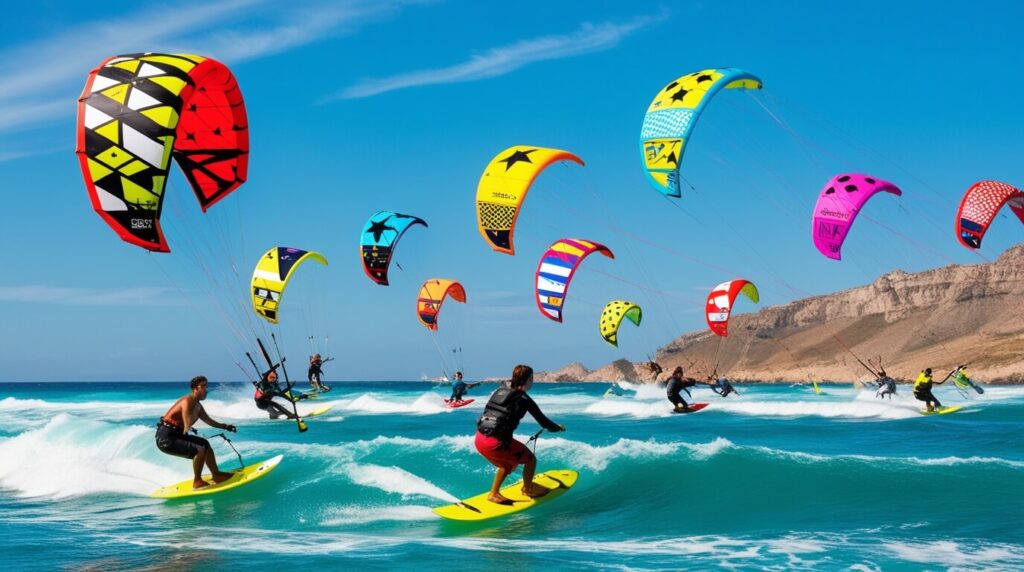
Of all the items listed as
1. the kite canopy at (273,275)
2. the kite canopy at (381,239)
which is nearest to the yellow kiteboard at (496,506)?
the kite canopy at (273,275)

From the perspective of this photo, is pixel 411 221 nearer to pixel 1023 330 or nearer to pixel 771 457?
pixel 771 457

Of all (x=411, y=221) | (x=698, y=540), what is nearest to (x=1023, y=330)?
(x=411, y=221)

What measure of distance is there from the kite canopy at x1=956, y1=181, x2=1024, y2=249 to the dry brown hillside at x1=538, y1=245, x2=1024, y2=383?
177 feet

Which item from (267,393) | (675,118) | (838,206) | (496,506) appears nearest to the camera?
(496,506)

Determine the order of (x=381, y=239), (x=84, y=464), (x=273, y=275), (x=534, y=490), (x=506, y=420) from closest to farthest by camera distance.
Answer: (x=506, y=420)
(x=534, y=490)
(x=84, y=464)
(x=273, y=275)
(x=381, y=239)

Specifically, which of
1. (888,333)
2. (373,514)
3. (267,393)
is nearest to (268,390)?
(267,393)

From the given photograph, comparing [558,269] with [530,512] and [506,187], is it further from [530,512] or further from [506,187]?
[530,512]

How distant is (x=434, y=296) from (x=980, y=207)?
18724 mm

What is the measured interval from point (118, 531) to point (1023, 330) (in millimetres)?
97094

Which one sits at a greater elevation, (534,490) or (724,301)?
(724,301)

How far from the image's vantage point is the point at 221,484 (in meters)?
11.3

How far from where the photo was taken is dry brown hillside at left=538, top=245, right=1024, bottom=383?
91.5 meters

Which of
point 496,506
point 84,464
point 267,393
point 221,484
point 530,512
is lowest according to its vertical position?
point 530,512

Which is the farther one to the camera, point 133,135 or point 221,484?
point 221,484
